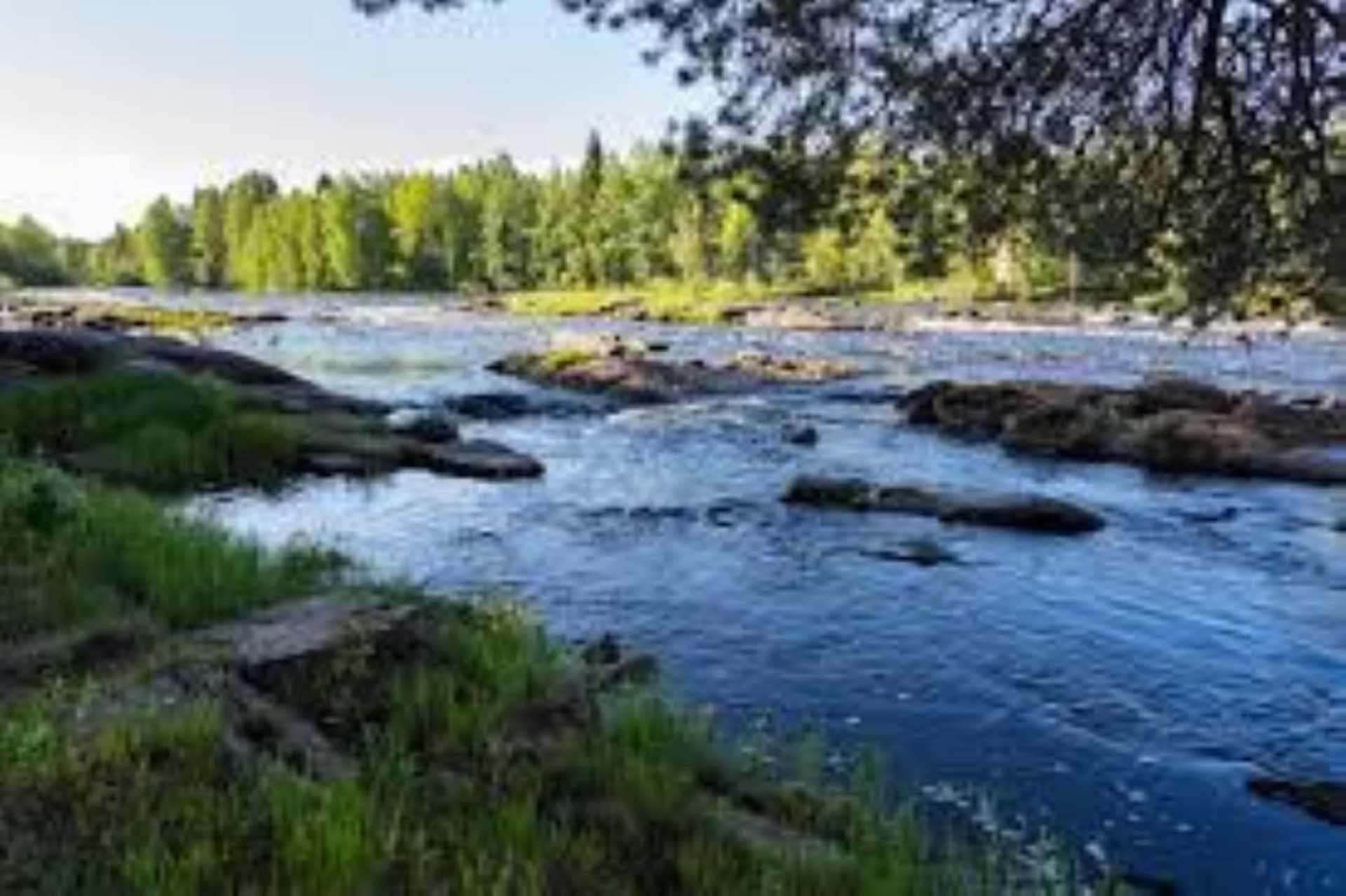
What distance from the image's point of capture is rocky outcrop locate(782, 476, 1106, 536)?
26.5m

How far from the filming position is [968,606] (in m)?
20.2

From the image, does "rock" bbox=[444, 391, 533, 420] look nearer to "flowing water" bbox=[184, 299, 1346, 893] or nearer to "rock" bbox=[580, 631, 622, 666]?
"flowing water" bbox=[184, 299, 1346, 893]

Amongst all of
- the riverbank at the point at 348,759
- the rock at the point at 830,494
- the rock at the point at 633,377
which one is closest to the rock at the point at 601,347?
the rock at the point at 633,377

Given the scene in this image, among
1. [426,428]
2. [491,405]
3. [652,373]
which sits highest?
[426,428]

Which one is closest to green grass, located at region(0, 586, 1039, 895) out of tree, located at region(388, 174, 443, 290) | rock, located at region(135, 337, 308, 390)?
rock, located at region(135, 337, 308, 390)

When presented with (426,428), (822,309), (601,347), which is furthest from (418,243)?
(426,428)

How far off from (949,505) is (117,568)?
606 inches

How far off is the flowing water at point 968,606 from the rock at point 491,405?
11.1 ft

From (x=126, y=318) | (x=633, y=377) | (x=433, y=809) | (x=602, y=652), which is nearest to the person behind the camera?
(x=433, y=809)

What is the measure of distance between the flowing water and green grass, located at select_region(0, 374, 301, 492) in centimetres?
117

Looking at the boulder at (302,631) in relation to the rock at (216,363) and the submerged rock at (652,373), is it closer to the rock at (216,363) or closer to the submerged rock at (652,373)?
the rock at (216,363)

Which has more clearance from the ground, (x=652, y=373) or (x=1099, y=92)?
(x=1099, y=92)

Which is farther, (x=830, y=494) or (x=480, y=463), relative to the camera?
(x=480, y=463)

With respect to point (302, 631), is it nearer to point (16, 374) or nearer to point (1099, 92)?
point (1099, 92)
